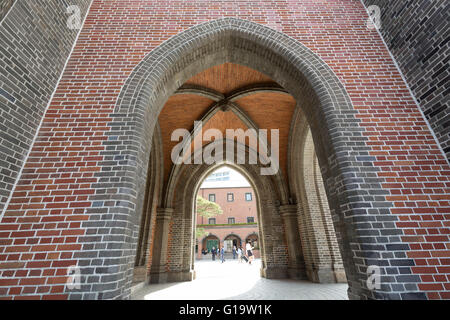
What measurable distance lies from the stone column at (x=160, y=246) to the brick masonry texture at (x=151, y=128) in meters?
5.96

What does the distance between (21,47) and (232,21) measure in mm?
3192

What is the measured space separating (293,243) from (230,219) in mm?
20788

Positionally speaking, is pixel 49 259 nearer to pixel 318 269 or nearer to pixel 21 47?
pixel 21 47

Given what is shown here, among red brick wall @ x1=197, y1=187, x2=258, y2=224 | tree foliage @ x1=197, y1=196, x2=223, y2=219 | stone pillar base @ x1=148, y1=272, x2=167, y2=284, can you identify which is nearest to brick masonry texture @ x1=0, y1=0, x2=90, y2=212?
stone pillar base @ x1=148, y1=272, x2=167, y2=284

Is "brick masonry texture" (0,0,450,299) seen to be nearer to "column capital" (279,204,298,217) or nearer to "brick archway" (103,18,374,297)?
"brick archway" (103,18,374,297)

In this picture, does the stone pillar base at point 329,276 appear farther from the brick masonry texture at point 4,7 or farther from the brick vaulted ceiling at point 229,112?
the brick masonry texture at point 4,7

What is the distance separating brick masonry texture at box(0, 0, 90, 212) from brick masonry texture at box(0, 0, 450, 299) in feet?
0.43

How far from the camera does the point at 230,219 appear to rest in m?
27.9

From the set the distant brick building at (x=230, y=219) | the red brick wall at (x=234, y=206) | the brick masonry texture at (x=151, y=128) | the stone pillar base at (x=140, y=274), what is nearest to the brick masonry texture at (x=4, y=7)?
the brick masonry texture at (x=151, y=128)

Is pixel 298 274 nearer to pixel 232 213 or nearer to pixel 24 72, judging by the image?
pixel 24 72

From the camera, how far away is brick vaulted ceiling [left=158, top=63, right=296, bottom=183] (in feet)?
21.2

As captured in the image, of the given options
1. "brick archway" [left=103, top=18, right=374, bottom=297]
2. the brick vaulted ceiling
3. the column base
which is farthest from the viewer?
the column base

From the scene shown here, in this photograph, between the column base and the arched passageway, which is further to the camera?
the column base

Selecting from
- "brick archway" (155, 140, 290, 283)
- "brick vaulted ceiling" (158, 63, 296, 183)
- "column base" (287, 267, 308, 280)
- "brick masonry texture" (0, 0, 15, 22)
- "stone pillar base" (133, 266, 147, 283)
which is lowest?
"column base" (287, 267, 308, 280)
